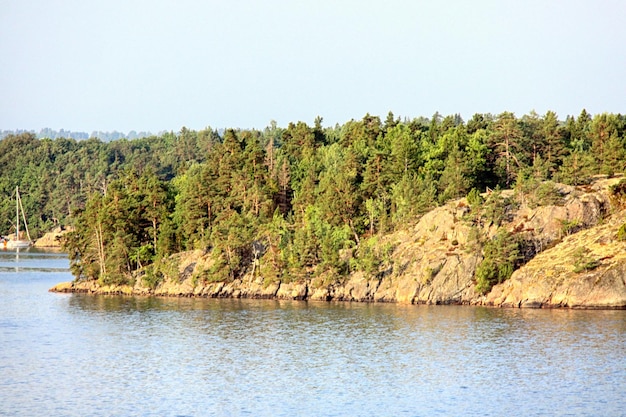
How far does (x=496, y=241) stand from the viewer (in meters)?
92.9

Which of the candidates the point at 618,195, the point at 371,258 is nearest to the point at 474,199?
the point at 371,258

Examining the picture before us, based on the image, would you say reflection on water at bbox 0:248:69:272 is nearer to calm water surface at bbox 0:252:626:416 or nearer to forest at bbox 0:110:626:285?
forest at bbox 0:110:626:285

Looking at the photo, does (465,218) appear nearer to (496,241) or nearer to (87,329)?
(496,241)

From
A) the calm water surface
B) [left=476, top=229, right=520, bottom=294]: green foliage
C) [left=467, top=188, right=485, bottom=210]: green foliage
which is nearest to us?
the calm water surface

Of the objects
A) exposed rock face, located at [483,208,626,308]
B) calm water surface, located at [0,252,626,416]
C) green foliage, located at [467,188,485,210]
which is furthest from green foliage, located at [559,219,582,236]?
calm water surface, located at [0,252,626,416]

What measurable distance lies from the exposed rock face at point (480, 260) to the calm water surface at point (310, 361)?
326 centimetres

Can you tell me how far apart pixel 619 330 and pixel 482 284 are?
19.2 m

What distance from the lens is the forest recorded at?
10469 centimetres

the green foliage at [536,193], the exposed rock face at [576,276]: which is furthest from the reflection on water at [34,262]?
the exposed rock face at [576,276]

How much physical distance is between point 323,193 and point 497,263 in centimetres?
2881

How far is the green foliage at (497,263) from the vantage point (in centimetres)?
9162

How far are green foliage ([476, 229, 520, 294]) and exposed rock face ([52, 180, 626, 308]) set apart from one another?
2.70ft

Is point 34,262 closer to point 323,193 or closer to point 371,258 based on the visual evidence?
point 323,193

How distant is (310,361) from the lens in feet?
223
